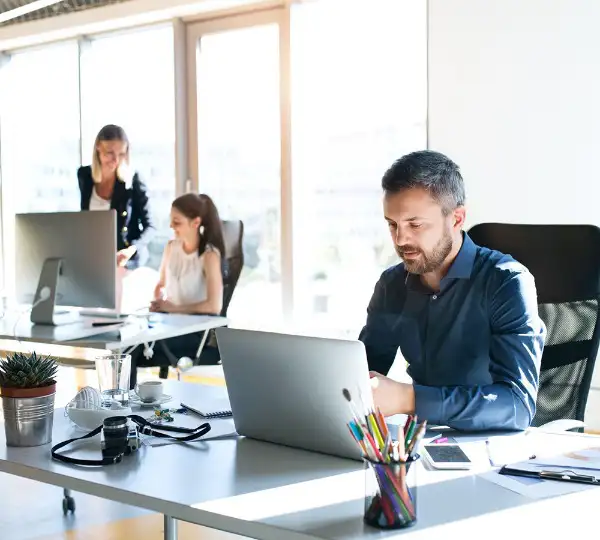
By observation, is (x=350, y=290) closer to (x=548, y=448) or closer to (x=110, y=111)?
(x=110, y=111)

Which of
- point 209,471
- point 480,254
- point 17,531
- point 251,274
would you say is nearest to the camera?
point 209,471

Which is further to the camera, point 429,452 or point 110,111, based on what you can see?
point 110,111

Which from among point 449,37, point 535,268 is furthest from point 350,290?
point 535,268

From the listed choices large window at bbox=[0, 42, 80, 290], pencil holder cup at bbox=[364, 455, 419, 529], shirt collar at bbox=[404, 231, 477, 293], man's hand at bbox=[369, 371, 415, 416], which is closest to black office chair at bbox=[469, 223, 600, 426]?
shirt collar at bbox=[404, 231, 477, 293]

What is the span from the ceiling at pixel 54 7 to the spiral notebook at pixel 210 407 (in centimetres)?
456

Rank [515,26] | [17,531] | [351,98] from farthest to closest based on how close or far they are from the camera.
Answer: [351,98], [515,26], [17,531]

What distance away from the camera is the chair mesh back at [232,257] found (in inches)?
159

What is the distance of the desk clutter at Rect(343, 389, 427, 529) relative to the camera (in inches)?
47.1

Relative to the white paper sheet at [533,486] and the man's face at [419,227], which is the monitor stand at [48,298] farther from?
the white paper sheet at [533,486]

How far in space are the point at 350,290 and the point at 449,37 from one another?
5.56ft

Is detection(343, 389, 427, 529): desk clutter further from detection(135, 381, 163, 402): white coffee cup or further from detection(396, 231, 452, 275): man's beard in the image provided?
detection(135, 381, 163, 402): white coffee cup

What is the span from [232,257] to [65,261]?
94 cm

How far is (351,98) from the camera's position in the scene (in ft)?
Result: 16.9

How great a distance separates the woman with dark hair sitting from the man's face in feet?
6.99
